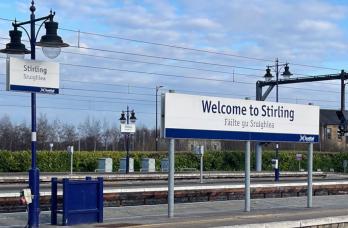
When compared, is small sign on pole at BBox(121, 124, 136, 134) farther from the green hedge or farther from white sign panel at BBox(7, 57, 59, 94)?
white sign panel at BBox(7, 57, 59, 94)

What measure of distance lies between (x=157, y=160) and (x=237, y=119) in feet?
134

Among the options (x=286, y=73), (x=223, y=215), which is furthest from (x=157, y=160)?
(x=223, y=215)

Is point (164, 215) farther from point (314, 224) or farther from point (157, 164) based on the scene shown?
point (157, 164)

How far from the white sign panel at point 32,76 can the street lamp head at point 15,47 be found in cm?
29

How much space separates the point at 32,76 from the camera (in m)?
14.4

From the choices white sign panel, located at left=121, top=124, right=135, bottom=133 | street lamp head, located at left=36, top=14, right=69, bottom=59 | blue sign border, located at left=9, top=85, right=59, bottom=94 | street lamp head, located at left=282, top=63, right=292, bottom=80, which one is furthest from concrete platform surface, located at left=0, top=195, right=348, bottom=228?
white sign panel, located at left=121, top=124, right=135, bottom=133

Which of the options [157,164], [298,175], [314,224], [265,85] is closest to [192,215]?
[314,224]

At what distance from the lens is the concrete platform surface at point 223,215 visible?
15.3 metres

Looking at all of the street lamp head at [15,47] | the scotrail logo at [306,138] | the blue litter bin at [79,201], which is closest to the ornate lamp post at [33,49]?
the street lamp head at [15,47]

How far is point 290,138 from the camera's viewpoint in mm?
20734

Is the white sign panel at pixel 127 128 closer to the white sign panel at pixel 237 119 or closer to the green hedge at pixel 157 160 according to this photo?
the green hedge at pixel 157 160

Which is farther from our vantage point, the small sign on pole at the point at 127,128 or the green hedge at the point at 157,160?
the green hedge at the point at 157,160

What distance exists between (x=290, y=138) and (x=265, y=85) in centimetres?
2464

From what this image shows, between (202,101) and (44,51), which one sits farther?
(202,101)
